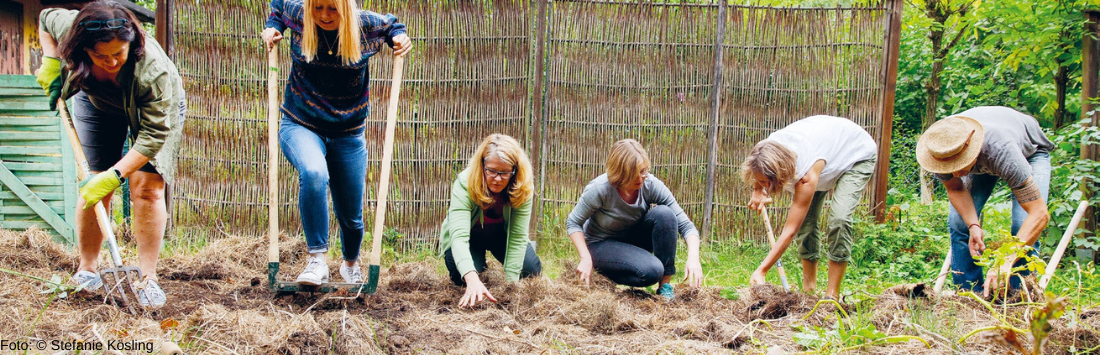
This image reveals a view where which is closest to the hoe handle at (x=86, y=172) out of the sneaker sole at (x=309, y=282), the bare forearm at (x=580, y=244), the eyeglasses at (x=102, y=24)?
the eyeglasses at (x=102, y=24)

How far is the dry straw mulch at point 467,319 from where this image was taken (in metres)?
2.16

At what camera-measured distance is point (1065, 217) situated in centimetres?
380

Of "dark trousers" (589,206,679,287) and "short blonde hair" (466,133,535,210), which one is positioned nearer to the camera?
"short blonde hair" (466,133,535,210)

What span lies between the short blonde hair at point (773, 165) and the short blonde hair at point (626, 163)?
0.43m

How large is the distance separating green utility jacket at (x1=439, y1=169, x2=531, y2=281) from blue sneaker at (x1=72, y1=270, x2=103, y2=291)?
1.34 metres

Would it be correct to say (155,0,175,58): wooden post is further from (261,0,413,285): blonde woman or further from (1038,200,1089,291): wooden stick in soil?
(1038,200,1089,291): wooden stick in soil

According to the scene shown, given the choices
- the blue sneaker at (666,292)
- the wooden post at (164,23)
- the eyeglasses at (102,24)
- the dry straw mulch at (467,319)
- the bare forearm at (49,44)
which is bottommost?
the blue sneaker at (666,292)

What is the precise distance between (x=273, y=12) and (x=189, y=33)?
5.85 feet

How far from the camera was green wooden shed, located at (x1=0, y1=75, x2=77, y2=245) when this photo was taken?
13.6 ft

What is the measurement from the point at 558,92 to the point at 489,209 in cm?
147

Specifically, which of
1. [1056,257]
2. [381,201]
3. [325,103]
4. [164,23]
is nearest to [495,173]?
[381,201]

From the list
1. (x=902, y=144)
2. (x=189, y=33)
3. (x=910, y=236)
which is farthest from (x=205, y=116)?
(x=902, y=144)

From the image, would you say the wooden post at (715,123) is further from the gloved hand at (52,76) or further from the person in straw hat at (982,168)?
the gloved hand at (52,76)

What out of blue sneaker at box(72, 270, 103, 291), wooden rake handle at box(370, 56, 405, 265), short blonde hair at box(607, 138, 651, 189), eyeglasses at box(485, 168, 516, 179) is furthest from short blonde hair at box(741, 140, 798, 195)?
blue sneaker at box(72, 270, 103, 291)
